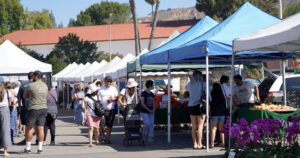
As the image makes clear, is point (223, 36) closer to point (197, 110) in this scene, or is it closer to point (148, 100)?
point (197, 110)

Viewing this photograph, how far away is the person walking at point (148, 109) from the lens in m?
15.6

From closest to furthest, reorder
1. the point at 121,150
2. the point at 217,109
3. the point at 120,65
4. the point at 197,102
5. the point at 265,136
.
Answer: the point at 265,136 → the point at 197,102 → the point at 217,109 → the point at 121,150 → the point at 120,65

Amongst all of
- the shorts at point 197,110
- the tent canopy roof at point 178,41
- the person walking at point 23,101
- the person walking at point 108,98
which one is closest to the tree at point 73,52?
the tent canopy roof at point 178,41

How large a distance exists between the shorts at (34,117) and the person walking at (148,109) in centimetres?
335

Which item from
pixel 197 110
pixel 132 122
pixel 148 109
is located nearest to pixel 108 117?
pixel 132 122

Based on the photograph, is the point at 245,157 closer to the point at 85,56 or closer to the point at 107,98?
the point at 107,98

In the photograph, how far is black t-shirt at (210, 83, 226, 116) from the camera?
540 inches

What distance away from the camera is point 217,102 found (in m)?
13.8

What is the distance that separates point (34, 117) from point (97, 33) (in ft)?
308

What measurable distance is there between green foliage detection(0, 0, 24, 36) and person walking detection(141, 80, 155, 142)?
84.7 m

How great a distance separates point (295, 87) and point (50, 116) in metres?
10.8

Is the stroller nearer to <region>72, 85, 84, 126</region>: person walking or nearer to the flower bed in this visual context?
the flower bed

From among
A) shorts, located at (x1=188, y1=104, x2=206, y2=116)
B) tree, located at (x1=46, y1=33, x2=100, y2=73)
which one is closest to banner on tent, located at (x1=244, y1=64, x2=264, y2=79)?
shorts, located at (x1=188, y1=104, x2=206, y2=116)

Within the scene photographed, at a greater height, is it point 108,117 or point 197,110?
point 197,110
